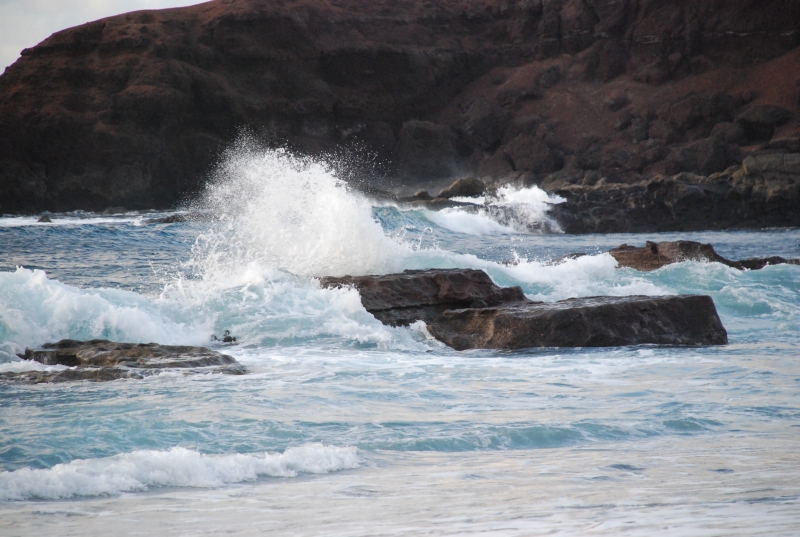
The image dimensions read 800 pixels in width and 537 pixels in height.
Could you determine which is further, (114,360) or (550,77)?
(550,77)

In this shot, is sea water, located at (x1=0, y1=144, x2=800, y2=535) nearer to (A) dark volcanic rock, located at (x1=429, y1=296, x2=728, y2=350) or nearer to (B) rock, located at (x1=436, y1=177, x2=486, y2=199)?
(A) dark volcanic rock, located at (x1=429, y1=296, x2=728, y2=350)

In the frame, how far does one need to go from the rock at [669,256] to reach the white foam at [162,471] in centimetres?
901

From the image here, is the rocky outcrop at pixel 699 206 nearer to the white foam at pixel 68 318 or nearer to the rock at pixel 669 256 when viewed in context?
the rock at pixel 669 256

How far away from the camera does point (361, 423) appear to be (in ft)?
14.2

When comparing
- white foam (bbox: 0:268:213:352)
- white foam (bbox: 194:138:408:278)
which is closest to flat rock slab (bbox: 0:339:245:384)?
white foam (bbox: 0:268:213:352)

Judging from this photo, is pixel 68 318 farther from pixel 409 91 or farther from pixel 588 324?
pixel 409 91

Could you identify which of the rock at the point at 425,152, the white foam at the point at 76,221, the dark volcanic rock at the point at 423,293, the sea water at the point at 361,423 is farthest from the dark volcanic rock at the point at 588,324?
the rock at the point at 425,152

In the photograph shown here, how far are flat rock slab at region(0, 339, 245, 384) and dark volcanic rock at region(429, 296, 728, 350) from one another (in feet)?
7.26

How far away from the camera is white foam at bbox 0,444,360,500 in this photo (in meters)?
3.15

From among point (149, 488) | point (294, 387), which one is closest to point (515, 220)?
point (294, 387)

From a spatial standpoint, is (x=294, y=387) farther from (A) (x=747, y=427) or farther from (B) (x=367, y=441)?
(A) (x=747, y=427)

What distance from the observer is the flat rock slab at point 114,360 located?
206 inches

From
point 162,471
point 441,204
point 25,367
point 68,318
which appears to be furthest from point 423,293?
point 441,204

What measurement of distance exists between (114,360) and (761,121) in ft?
127
